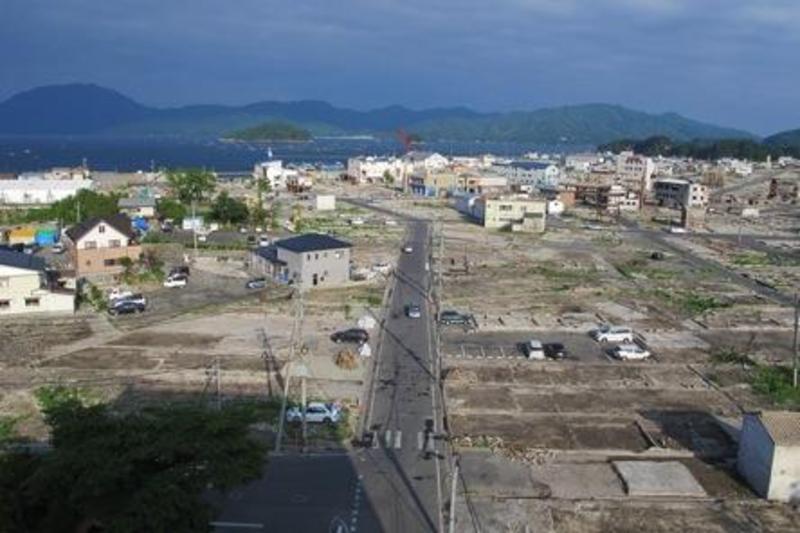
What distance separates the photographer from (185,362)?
91.1 feet

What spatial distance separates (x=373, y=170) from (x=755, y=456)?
112m

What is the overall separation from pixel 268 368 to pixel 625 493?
1357 centimetres

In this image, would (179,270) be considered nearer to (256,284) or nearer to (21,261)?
(256,284)

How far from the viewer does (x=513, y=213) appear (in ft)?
233

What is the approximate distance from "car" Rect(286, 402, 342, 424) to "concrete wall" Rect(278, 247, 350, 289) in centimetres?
1857

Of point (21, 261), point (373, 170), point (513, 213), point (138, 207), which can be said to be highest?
point (373, 170)

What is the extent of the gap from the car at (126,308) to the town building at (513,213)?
40935 mm

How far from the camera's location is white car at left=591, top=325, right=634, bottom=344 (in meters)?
32.0

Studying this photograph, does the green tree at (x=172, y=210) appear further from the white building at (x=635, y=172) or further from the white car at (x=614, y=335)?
the white building at (x=635, y=172)

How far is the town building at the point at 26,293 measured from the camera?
34531 millimetres

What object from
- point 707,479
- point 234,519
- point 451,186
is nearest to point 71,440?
point 234,519

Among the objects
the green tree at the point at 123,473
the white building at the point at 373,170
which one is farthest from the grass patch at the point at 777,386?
the white building at the point at 373,170

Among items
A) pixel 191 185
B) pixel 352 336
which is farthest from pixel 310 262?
pixel 191 185

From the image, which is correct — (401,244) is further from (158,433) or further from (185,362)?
(158,433)
